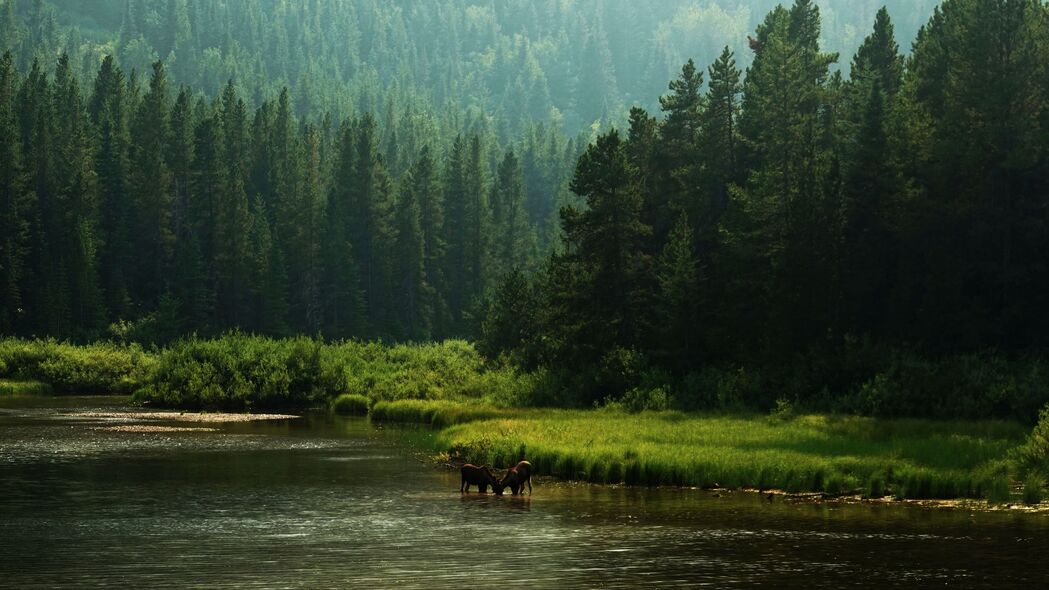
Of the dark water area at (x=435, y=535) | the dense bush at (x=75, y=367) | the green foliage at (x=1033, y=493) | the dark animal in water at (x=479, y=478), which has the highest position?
the dense bush at (x=75, y=367)

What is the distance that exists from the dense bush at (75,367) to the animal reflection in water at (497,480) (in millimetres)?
63525

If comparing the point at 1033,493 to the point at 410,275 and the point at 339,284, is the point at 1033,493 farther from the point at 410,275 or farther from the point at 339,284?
the point at 410,275

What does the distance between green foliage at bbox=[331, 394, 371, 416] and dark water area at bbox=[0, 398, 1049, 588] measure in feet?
116

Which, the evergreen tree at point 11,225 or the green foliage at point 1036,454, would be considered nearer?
the green foliage at point 1036,454

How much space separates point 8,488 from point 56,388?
63851mm

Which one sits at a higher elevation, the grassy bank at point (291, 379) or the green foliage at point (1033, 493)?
the grassy bank at point (291, 379)

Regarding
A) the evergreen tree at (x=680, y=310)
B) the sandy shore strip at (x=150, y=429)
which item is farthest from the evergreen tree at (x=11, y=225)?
the evergreen tree at (x=680, y=310)

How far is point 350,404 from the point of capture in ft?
273

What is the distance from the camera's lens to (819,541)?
29.5m

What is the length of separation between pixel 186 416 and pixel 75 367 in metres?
32.3

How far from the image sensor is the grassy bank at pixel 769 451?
3828 centimetres

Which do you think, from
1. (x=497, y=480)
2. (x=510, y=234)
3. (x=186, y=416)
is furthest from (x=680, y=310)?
(x=510, y=234)

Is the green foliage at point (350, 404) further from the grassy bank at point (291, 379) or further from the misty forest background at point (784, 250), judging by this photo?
the misty forest background at point (784, 250)

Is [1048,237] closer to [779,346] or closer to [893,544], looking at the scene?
[779,346]
